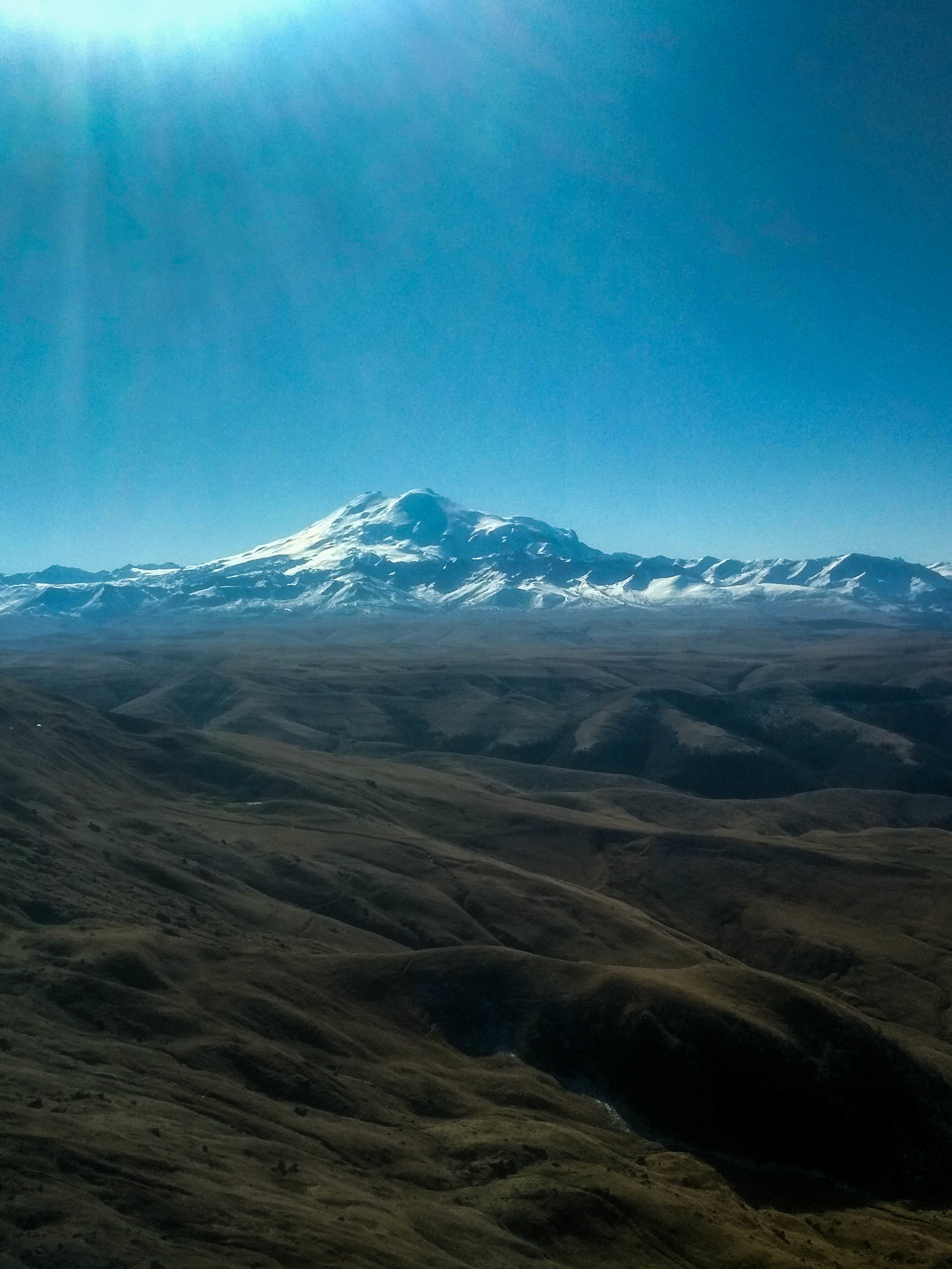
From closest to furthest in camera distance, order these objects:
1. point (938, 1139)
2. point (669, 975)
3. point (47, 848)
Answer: point (938, 1139)
point (669, 975)
point (47, 848)

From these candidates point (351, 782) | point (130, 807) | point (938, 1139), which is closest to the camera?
point (938, 1139)

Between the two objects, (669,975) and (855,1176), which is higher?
(669,975)

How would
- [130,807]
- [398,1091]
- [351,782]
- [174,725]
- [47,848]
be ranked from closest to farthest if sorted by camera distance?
1. [398,1091]
2. [47,848]
3. [130,807]
4. [351,782]
5. [174,725]

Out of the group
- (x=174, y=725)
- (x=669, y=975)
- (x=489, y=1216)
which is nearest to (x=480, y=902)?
(x=669, y=975)

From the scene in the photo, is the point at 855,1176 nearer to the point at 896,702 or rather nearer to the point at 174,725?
the point at 174,725

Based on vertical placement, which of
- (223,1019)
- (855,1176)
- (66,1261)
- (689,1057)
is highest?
(66,1261)

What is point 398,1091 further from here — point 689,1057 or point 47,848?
point 47,848

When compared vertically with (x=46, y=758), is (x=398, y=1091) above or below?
below

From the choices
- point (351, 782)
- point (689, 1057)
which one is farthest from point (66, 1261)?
point (351, 782)

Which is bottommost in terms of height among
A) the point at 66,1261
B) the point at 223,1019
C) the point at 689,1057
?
the point at 689,1057

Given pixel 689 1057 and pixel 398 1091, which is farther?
pixel 689 1057
